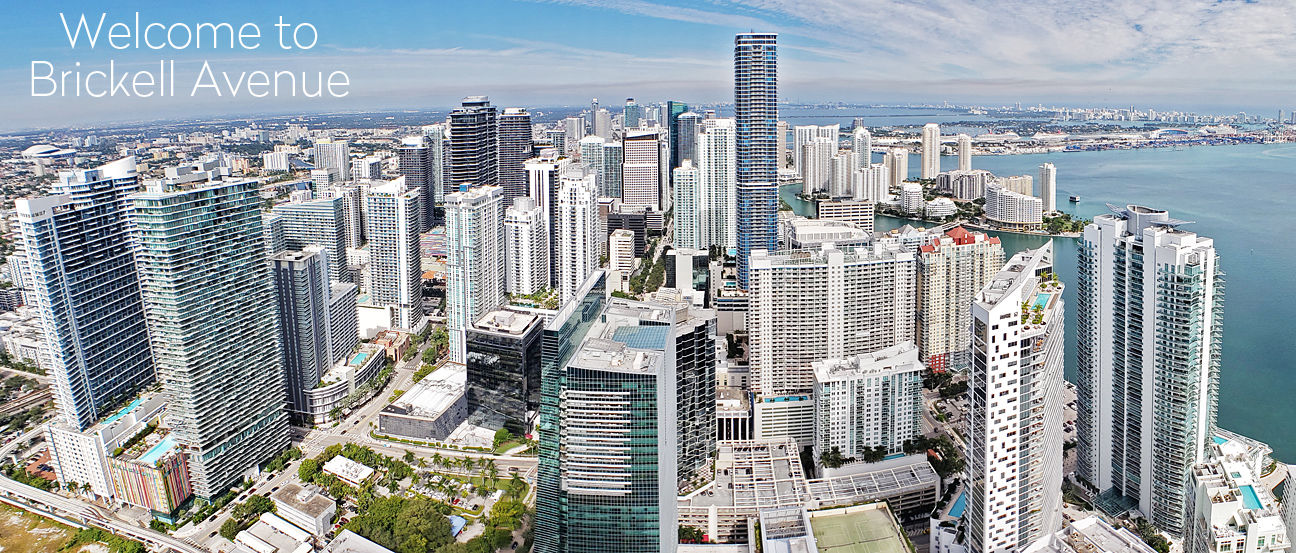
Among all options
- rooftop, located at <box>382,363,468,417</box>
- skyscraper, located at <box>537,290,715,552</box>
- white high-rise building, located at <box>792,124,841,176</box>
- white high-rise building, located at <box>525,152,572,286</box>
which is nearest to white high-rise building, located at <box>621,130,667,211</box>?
white high-rise building, located at <box>525,152,572,286</box>

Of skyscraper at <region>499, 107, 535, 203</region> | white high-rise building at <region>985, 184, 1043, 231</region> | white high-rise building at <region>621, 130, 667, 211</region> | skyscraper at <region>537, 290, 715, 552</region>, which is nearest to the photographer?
skyscraper at <region>537, 290, 715, 552</region>

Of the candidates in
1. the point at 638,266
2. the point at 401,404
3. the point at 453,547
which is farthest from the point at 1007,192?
the point at 453,547

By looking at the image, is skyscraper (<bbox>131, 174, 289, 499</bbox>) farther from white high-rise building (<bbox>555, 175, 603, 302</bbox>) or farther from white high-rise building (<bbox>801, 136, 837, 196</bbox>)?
white high-rise building (<bbox>801, 136, 837, 196</bbox>)

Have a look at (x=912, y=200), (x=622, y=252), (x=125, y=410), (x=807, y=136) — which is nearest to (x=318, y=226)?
(x=622, y=252)

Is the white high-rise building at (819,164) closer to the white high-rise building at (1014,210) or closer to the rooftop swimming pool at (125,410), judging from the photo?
the white high-rise building at (1014,210)

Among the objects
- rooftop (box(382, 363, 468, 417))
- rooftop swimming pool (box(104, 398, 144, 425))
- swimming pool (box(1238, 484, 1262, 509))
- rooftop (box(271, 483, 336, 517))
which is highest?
rooftop swimming pool (box(104, 398, 144, 425))

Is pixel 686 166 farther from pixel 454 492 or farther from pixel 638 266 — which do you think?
pixel 454 492

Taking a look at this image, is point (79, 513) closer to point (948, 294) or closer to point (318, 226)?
point (318, 226)
